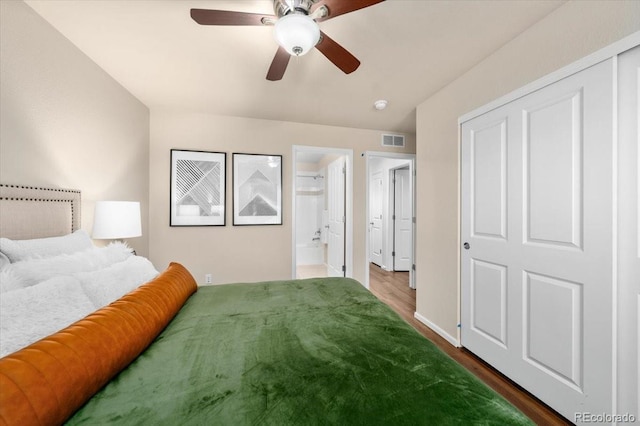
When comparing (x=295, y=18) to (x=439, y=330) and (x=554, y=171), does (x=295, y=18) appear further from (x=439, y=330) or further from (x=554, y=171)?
(x=439, y=330)

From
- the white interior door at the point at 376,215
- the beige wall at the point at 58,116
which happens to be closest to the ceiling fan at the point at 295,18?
the beige wall at the point at 58,116

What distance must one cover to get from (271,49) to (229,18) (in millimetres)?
661

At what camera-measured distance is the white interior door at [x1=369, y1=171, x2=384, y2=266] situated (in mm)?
5582

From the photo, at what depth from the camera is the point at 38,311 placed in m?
0.89

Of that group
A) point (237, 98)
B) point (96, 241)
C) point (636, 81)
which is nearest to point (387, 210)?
point (237, 98)

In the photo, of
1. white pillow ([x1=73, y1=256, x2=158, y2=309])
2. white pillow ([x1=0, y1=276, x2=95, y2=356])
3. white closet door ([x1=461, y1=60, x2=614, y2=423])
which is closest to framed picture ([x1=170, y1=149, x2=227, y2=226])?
white pillow ([x1=73, y1=256, x2=158, y2=309])

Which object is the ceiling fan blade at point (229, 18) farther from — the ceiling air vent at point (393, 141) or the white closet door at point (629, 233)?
the ceiling air vent at point (393, 141)

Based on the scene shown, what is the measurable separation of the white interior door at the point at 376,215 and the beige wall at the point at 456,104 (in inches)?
103

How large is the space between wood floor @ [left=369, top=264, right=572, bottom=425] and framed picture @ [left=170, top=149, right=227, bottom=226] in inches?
105

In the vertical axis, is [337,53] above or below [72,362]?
above

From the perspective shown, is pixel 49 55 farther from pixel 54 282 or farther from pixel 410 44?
pixel 410 44

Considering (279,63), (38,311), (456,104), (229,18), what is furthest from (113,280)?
(456,104)

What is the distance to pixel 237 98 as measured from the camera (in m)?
2.75

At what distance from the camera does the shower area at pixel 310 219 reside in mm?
5578
